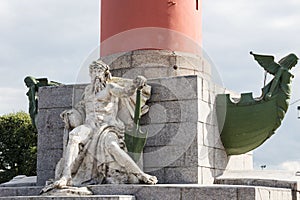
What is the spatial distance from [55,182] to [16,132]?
1627 centimetres

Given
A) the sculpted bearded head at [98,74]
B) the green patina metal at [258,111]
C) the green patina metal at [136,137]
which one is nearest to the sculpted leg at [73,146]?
the green patina metal at [136,137]

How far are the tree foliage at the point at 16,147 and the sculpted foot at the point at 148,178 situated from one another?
15.9m

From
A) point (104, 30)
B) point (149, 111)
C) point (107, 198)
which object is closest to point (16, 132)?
point (104, 30)

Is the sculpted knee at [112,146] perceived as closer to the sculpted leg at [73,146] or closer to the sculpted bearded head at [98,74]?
the sculpted leg at [73,146]

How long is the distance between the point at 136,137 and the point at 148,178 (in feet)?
2.53

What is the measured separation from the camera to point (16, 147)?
80.1 ft

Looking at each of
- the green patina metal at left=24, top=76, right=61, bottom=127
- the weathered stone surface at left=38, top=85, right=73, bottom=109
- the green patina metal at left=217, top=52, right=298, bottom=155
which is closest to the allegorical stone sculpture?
the weathered stone surface at left=38, top=85, right=73, bottom=109

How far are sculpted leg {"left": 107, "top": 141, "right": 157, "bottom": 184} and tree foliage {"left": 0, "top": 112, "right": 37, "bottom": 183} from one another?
15.6 meters

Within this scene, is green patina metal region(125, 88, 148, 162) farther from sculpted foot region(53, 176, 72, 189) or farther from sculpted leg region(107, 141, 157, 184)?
sculpted foot region(53, 176, 72, 189)

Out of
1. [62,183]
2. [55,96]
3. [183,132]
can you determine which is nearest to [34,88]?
[55,96]

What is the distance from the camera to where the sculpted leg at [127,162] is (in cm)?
878

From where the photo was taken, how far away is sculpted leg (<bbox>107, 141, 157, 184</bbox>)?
8784 millimetres

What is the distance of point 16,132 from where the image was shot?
960 inches

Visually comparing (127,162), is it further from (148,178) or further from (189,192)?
(189,192)
